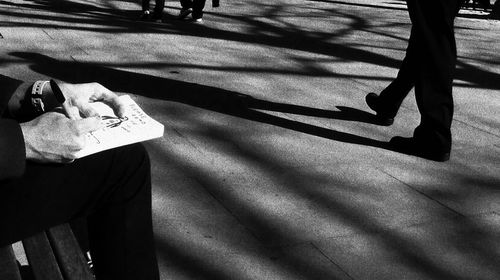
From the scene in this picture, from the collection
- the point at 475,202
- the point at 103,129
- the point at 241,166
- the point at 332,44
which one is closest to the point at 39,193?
the point at 103,129

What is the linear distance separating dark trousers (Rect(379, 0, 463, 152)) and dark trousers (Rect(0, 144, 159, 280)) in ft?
9.34

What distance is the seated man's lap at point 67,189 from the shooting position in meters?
2.02

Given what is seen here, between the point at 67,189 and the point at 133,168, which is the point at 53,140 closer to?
the point at 67,189

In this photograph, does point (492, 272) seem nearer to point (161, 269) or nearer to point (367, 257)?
point (367, 257)

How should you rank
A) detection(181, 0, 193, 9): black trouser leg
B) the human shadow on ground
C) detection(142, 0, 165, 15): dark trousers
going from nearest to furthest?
the human shadow on ground
detection(142, 0, 165, 15): dark trousers
detection(181, 0, 193, 9): black trouser leg

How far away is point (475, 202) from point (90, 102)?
7.60ft

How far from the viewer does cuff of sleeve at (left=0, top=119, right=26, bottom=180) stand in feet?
6.34

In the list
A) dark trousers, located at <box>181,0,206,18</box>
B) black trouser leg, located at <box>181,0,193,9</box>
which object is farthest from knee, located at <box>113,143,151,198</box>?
black trouser leg, located at <box>181,0,193,9</box>

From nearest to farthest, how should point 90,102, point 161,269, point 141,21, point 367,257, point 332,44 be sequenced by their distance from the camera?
point 90,102 < point 161,269 < point 367,257 < point 332,44 < point 141,21

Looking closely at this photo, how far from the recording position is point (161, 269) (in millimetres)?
3178

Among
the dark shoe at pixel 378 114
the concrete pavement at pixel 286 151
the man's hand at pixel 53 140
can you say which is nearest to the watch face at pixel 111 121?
the man's hand at pixel 53 140

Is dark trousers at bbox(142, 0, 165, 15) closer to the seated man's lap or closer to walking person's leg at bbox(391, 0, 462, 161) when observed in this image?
walking person's leg at bbox(391, 0, 462, 161)

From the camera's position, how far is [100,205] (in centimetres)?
218

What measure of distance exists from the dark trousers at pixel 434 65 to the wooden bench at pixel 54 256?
2954 millimetres
